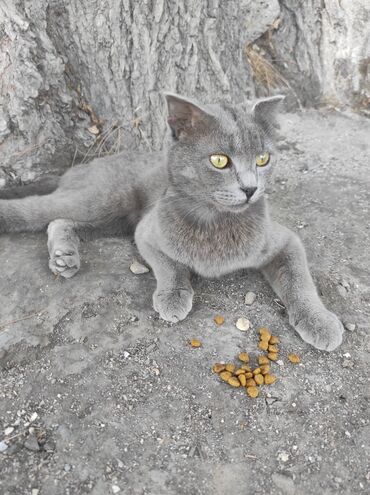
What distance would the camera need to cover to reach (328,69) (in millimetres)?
3930

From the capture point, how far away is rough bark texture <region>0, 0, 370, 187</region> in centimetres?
280

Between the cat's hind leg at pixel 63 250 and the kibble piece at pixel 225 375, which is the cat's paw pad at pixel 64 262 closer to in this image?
the cat's hind leg at pixel 63 250

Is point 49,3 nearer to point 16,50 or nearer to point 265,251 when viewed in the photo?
point 16,50

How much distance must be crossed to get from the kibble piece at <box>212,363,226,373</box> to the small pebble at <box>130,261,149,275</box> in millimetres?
705


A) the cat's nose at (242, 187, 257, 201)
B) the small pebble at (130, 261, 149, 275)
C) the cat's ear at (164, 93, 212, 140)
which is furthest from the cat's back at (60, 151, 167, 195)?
the cat's nose at (242, 187, 257, 201)

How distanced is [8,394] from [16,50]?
189 centimetres

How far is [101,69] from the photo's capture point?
3.01 m

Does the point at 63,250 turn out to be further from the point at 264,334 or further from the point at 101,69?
the point at 101,69

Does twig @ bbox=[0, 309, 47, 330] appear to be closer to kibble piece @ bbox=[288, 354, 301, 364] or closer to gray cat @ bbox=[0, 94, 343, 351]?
gray cat @ bbox=[0, 94, 343, 351]

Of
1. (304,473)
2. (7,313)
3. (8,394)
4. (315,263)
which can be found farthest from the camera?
(315,263)

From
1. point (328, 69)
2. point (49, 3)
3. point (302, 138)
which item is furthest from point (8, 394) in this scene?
point (328, 69)

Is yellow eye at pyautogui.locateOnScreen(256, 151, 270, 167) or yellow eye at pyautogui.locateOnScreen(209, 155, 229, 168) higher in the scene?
yellow eye at pyautogui.locateOnScreen(209, 155, 229, 168)

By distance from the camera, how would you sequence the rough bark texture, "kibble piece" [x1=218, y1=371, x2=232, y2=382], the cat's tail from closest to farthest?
"kibble piece" [x1=218, y1=371, x2=232, y2=382] → the rough bark texture → the cat's tail

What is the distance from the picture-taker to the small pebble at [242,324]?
2.24 metres
